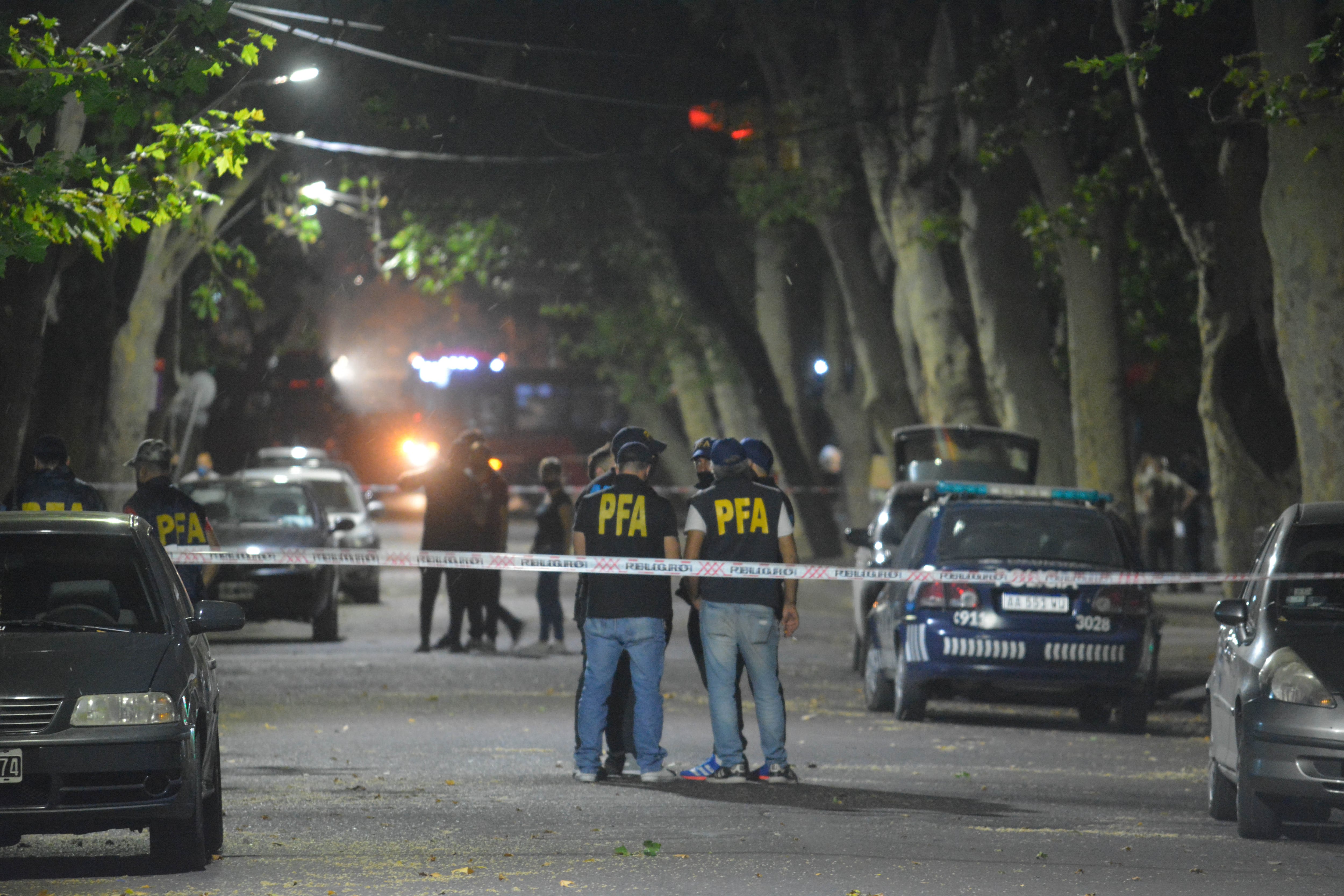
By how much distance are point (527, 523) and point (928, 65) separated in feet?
93.9

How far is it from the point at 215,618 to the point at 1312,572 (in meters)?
4.93

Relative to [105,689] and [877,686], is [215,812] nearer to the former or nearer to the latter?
[105,689]

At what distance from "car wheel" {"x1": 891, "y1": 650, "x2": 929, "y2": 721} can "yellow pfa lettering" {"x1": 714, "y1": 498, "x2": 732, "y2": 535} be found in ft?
11.3

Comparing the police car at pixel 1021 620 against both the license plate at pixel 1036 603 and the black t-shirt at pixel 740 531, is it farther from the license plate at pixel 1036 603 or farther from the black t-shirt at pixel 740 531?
the black t-shirt at pixel 740 531

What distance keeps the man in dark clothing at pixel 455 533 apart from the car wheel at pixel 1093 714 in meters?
6.04

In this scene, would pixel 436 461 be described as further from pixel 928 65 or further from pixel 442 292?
pixel 442 292

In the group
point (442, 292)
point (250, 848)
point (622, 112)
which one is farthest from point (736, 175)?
point (250, 848)

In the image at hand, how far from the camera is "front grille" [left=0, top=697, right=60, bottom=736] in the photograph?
7656 millimetres

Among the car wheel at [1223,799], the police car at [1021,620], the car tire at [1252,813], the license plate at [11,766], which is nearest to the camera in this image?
the license plate at [11,766]

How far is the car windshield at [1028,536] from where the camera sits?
1427 cm

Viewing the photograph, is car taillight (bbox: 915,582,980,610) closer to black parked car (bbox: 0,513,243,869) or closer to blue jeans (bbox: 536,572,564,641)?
black parked car (bbox: 0,513,243,869)

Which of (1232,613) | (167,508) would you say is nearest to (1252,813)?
(1232,613)

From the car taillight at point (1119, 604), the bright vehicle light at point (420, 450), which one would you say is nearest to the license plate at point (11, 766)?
the car taillight at point (1119, 604)

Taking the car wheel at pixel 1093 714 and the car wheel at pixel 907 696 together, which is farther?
the car wheel at pixel 1093 714
